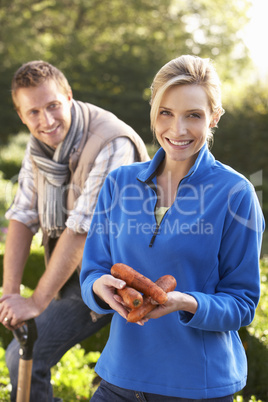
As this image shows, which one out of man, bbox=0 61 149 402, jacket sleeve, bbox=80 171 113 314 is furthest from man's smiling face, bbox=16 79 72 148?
jacket sleeve, bbox=80 171 113 314

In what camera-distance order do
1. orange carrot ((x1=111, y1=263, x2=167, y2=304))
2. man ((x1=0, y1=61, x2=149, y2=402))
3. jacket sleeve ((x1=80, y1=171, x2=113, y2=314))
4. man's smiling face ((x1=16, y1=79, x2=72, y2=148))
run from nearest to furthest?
1. orange carrot ((x1=111, y1=263, x2=167, y2=304))
2. jacket sleeve ((x1=80, y1=171, x2=113, y2=314))
3. man ((x1=0, y1=61, x2=149, y2=402))
4. man's smiling face ((x1=16, y1=79, x2=72, y2=148))

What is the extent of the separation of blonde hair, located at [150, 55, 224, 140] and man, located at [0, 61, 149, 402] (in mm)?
889

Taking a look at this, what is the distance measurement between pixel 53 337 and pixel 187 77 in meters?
1.62

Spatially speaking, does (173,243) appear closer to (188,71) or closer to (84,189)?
(188,71)

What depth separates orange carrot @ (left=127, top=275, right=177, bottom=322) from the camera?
1.65 m

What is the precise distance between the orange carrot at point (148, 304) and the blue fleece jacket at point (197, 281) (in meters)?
0.09

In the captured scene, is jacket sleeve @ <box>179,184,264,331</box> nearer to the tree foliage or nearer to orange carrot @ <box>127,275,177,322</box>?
orange carrot @ <box>127,275,177,322</box>

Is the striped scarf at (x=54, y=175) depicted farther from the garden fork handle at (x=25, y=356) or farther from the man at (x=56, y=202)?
the garden fork handle at (x=25, y=356)

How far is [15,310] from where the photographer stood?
8.68 ft

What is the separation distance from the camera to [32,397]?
277 centimetres

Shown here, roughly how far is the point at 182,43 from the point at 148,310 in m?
26.2

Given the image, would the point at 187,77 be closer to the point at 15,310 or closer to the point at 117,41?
the point at 15,310

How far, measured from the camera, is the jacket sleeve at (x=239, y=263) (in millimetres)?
1766

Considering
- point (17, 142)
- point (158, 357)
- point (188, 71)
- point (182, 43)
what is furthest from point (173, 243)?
point (182, 43)
